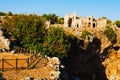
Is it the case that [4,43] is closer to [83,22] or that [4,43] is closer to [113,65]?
[113,65]

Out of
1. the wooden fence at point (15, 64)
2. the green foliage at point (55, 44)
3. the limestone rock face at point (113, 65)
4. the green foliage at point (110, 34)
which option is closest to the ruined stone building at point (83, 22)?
the green foliage at point (110, 34)

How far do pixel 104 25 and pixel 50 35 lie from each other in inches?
1212

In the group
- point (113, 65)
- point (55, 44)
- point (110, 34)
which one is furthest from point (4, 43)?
point (113, 65)

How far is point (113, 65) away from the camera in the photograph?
97688mm

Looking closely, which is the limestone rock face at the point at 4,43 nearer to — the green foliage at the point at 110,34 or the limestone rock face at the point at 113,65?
the green foliage at the point at 110,34

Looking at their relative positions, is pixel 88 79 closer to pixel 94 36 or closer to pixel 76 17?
pixel 94 36

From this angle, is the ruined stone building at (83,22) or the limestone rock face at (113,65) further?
the ruined stone building at (83,22)

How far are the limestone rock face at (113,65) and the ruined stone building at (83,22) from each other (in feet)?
35.6

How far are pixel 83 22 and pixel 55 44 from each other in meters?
31.3

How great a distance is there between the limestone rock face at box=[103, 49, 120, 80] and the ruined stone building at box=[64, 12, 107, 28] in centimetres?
1085

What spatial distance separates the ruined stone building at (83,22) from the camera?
107 meters

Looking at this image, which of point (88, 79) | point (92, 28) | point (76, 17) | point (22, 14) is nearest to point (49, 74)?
point (22, 14)

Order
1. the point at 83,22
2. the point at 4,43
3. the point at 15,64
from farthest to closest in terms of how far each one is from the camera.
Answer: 1. the point at 83,22
2. the point at 4,43
3. the point at 15,64

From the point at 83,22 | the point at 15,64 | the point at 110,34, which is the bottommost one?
the point at 15,64
